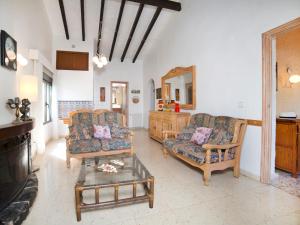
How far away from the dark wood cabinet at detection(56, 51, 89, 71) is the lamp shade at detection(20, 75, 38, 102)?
11.9 ft

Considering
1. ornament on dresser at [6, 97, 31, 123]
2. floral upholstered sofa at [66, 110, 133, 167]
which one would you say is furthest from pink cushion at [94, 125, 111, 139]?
ornament on dresser at [6, 97, 31, 123]

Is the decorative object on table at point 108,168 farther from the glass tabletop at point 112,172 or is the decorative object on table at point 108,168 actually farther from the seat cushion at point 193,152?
the seat cushion at point 193,152

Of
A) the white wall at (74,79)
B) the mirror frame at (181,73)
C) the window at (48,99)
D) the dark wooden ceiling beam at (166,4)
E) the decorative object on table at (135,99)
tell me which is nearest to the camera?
the mirror frame at (181,73)

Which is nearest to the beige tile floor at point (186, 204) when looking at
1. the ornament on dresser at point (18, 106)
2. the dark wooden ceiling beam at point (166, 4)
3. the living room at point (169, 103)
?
the living room at point (169, 103)

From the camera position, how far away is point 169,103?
5.67 metres

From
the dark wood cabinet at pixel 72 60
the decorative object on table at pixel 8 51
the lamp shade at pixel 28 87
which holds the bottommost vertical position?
the lamp shade at pixel 28 87

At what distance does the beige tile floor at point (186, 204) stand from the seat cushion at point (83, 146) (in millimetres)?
387

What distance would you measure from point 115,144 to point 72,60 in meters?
4.45

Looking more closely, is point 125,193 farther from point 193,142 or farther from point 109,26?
point 109,26

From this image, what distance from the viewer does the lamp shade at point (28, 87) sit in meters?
2.91

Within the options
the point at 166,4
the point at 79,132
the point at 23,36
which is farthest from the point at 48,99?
the point at 166,4

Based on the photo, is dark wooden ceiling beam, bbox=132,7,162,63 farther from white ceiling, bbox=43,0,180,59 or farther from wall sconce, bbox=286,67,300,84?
wall sconce, bbox=286,67,300,84

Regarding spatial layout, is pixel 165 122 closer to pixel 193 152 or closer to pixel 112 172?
pixel 193 152

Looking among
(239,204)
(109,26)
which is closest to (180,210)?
(239,204)
